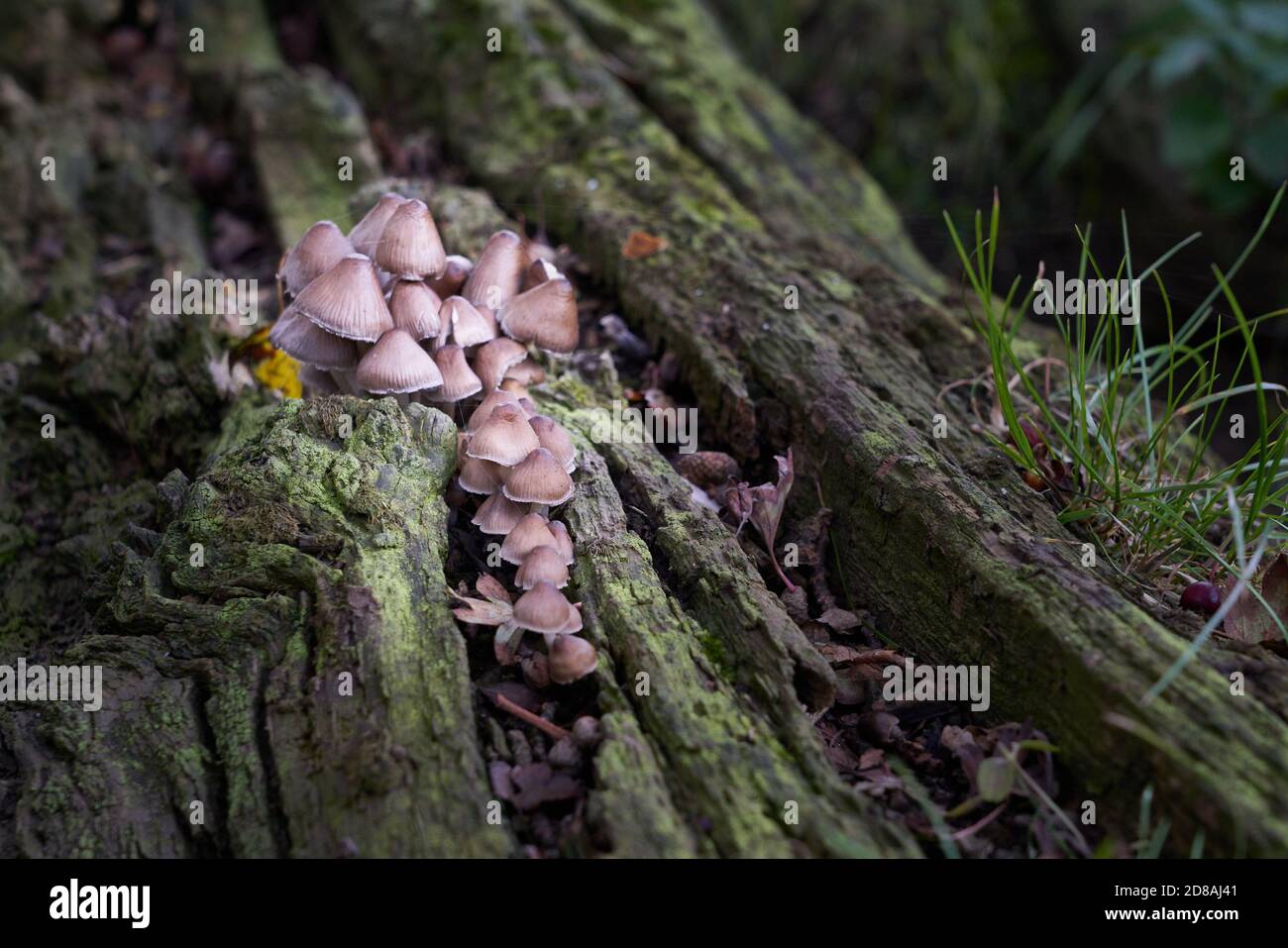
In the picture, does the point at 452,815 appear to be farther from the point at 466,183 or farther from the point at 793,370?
the point at 466,183

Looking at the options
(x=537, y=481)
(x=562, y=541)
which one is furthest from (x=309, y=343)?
(x=562, y=541)

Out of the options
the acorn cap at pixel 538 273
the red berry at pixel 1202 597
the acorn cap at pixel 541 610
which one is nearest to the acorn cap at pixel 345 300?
the acorn cap at pixel 538 273

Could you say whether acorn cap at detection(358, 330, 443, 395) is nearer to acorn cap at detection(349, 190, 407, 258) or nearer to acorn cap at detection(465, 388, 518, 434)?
acorn cap at detection(465, 388, 518, 434)

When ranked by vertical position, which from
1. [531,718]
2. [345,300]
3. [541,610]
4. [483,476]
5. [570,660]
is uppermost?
[345,300]

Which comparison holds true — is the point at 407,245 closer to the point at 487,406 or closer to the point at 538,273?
the point at 538,273

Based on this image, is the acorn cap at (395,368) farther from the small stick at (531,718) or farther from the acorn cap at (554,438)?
the small stick at (531,718)

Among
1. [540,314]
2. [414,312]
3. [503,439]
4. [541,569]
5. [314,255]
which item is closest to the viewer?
[541,569]
